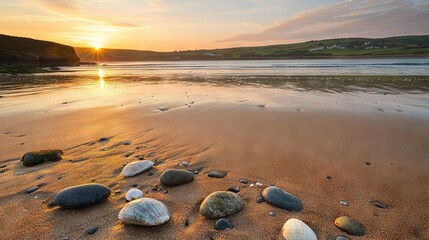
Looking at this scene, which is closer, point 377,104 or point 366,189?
point 366,189

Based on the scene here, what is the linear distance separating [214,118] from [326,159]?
3.11m

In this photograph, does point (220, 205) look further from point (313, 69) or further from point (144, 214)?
point (313, 69)

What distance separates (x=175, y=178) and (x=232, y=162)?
1.05 metres

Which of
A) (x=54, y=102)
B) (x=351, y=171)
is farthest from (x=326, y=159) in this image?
(x=54, y=102)

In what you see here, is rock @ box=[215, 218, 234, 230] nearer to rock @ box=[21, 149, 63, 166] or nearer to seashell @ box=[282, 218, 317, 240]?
seashell @ box=[282, 218, 317, 240]

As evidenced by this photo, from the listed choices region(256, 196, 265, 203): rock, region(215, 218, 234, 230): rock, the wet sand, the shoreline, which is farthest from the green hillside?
region(215, 218, 234, 230): rock

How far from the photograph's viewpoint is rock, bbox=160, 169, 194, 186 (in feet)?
10.1

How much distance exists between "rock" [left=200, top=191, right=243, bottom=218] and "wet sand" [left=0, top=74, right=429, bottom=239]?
0.26ft

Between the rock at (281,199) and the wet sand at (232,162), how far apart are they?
0.07m

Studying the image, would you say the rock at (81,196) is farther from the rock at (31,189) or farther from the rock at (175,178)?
the rock at (175,178)

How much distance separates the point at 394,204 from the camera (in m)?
2.74

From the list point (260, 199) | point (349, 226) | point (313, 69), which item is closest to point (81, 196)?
point (260, 199)

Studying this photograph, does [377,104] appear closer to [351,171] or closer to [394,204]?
[351,171]

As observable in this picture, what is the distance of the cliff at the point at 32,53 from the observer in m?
39.3
